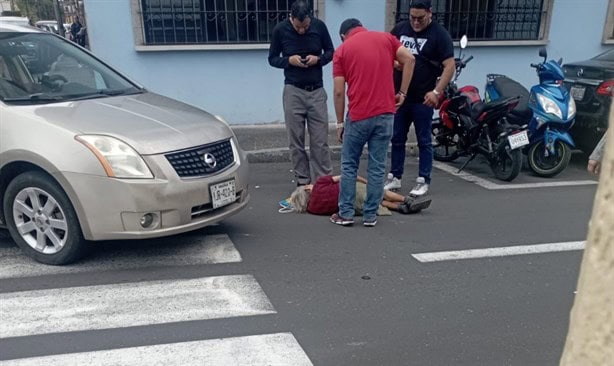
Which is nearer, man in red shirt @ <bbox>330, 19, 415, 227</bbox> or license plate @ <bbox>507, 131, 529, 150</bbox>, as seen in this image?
man in red shirt @ <bbox>330, 19, 415, 227</bbox>

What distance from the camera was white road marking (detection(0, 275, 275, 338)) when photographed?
133 inches

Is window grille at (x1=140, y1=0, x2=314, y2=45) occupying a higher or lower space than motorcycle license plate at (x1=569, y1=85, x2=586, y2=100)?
higher

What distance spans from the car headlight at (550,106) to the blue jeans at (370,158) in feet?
9.38

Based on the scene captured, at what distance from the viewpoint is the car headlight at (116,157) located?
12.6 ft

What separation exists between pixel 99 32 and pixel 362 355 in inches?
284

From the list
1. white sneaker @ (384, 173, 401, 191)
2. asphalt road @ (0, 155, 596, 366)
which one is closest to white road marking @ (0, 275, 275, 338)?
asphalt road @ (0, 155, 596, 366)

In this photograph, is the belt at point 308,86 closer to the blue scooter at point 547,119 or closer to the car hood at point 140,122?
the car hood at point 140,122

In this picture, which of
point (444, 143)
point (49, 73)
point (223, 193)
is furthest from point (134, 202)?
point (444, 143)

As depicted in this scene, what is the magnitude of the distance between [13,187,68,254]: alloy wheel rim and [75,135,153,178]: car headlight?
0.51 metres

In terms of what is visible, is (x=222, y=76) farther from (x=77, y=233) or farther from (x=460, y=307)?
(x=460, y=307)

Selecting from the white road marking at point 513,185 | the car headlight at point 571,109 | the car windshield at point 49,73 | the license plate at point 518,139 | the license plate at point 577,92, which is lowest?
the white road marking at point 513,185

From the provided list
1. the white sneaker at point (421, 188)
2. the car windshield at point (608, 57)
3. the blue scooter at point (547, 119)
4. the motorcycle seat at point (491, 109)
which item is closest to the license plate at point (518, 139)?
the motorcycle seat at point (491, 109)

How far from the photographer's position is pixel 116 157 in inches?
152

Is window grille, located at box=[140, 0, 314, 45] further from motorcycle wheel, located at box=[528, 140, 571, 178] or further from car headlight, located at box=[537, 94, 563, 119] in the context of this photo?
motorcycle wheel, located at box=[528, 140, 571, 178]
